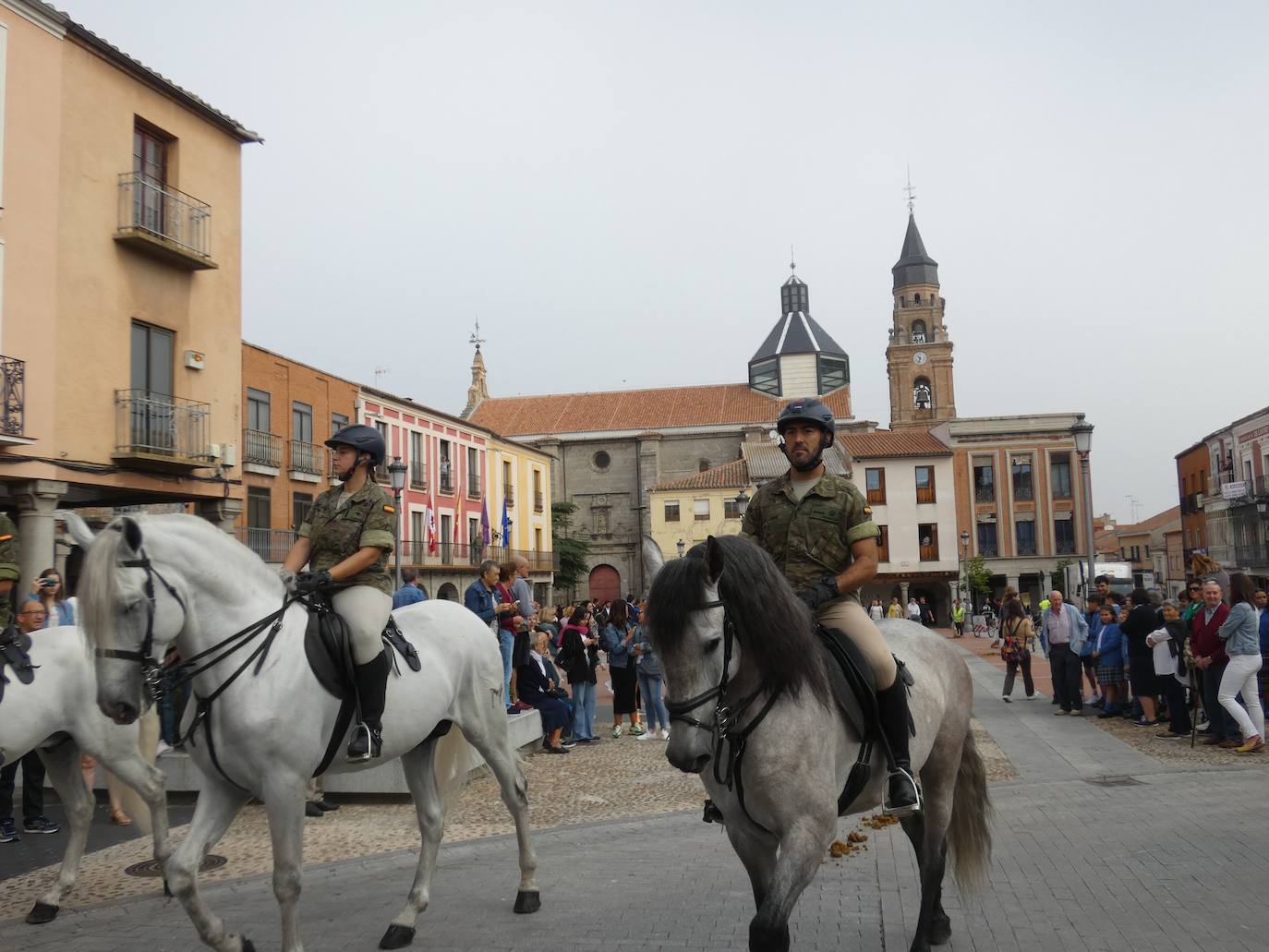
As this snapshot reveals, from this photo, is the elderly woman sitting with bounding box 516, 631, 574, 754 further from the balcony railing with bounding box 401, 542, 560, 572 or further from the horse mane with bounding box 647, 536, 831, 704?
the balcony railing with bounding box 401, 542, 560, 572

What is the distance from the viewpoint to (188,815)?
29.2ft

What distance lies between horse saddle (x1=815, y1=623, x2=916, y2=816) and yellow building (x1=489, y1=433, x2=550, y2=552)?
4449cm

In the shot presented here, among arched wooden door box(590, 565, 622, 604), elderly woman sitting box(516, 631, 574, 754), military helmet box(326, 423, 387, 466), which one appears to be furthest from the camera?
arched wooden door box(590, 565, 622, 604)

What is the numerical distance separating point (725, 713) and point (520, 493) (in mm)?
52487

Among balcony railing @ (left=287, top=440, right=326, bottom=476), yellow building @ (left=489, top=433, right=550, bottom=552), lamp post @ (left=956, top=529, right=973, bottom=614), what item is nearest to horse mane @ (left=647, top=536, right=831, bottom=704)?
balcony railing @ (left=287, top=440, right=326, bottom=476)

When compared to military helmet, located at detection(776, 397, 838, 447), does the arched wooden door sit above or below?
below

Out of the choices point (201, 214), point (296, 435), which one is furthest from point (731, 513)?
point (201, 214)

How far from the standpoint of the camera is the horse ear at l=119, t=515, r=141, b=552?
440 cm

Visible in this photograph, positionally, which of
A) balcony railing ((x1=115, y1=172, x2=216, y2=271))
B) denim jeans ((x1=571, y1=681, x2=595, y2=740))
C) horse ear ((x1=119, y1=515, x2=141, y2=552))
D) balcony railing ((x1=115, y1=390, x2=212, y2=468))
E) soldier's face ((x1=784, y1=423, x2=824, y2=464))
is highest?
balcony railing ((x1=115, y1=172, x2=216, y2=271))

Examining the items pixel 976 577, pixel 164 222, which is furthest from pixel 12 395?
pixel 976 577

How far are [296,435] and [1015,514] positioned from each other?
153ft

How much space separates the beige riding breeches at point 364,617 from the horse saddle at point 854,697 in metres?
2.28

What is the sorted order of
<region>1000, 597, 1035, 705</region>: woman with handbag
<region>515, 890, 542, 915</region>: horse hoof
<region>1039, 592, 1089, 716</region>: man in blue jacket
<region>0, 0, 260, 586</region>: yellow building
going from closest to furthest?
1. <region>515, 890, 542, 915</region>: horse hoof
2. <region>0, 0, 260, 586</region>: yellow building
3. <region>1039, 592, 1089, 716</region>: man in blue jacket
4. <region>1000, 597, 1035, 705</region>: woman with handbag

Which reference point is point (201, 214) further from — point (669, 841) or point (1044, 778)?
point (1044, 778)
